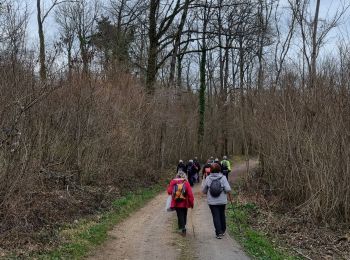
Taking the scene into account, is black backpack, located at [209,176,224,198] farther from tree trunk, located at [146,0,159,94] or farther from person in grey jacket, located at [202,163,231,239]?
tree trunk, located at [146,0,159,94]

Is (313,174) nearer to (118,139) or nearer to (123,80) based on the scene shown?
(118,139)

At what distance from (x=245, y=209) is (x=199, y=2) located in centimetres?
1687

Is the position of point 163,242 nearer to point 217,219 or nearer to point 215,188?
point 217,219

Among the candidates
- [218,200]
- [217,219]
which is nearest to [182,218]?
[217,219]

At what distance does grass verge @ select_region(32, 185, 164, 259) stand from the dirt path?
207 mm

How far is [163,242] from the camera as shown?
33.3 feet

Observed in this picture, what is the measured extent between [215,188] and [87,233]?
3.13 meters

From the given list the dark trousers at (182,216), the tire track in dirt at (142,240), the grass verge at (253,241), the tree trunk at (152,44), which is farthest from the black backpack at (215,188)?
the tree trunk at (152,44)

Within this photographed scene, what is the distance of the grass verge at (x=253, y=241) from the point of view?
31.1 feet

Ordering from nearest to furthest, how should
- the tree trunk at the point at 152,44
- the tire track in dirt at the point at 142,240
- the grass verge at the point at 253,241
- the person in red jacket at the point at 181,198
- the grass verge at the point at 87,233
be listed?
1. the grass verge at the point at 87,233
2. the tire track in dirt at the point at 142,240
3. the grass verge at the point at 253,241
4. the person in red jacket at the point at 181,198
5. the tree trunk at the point at 152,44

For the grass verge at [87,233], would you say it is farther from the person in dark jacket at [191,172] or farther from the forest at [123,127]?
the person in dark jacket at [191,172]

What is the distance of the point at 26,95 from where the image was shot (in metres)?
9.92

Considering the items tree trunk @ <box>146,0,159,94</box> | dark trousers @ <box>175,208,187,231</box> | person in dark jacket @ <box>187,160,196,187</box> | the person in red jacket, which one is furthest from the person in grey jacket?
tree trunk @ <box>146,0,159,94</box>

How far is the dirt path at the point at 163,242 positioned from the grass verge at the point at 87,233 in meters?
0.21
